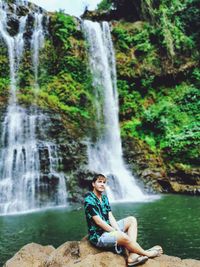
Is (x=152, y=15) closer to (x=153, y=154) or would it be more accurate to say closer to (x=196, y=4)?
(x=196, y=4)

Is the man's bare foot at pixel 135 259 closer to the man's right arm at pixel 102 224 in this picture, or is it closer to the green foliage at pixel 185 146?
the man's right arm at pixel 102 224

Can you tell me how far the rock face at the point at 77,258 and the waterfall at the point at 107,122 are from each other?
8.43 meters

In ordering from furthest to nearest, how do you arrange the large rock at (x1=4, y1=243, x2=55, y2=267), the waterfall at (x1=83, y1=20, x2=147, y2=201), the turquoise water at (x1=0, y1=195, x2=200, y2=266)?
the waterfall at (x1=83, y1=20, x2=147, y2=201)
the turquoise water at (x1=0, y1=195, x2=200, y2=266)
the large rock at (x1=4, y1=243, x2=55, y2=267)

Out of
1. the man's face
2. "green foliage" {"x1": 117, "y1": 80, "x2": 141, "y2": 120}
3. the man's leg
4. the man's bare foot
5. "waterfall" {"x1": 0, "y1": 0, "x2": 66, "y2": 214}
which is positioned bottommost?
the man's bare foot

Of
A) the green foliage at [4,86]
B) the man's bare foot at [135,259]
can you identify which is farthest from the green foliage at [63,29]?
the man's bare foot at [135,259]

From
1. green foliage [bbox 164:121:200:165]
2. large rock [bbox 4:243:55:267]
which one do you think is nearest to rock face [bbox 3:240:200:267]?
large rock [bbox 4:243:55:267]

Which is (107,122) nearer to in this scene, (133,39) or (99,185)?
(133,39)

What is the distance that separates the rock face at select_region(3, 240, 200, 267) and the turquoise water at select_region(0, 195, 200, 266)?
4.54 ft


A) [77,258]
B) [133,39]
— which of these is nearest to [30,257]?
[77,258]

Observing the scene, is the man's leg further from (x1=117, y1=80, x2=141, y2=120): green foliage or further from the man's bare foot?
(x1=117, y1=80, x2=141, y2=120): green foliage

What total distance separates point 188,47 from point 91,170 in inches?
412

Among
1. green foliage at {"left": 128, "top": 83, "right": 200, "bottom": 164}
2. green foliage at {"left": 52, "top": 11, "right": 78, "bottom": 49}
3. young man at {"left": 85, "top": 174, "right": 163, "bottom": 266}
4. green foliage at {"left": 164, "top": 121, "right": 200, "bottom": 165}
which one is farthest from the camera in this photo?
green foliage at {"left": 52, "top": 11, "right": 78, "bottom": 49}

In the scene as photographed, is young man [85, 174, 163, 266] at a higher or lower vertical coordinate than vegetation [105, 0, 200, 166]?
lower

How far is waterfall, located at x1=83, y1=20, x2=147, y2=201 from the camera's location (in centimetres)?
1417
